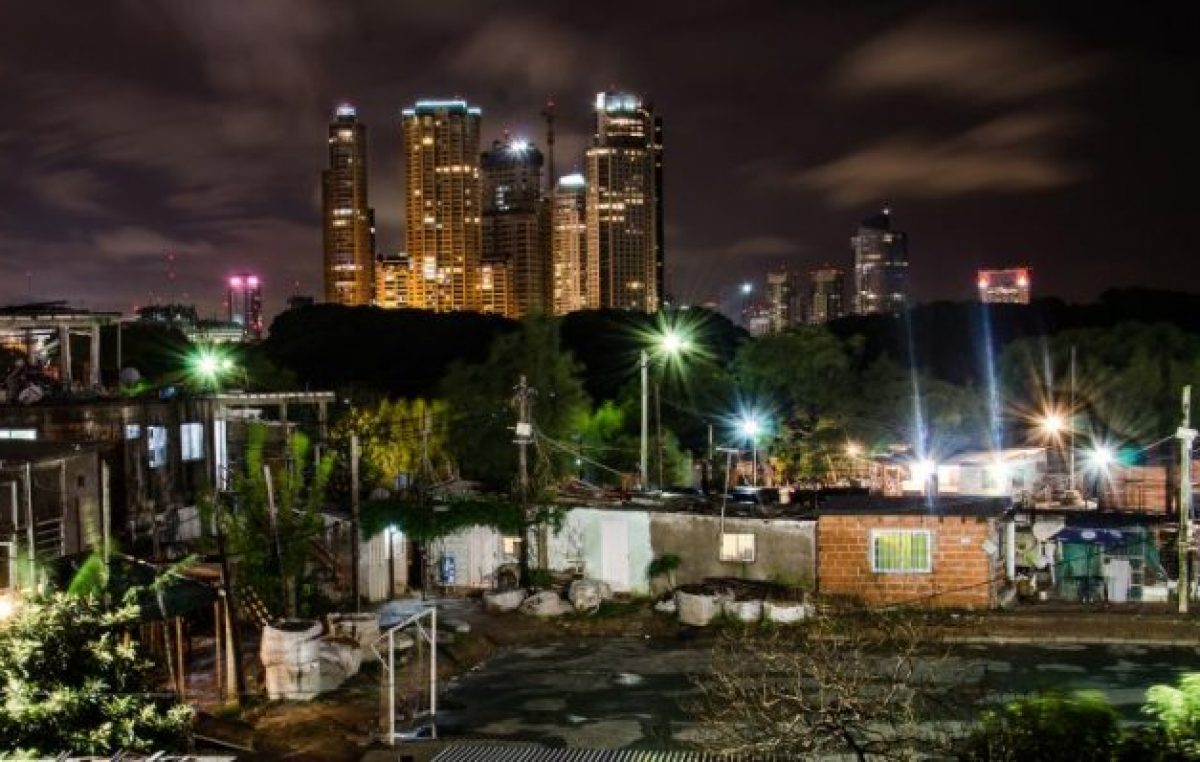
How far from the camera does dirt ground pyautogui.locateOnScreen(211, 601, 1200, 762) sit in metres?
16.8

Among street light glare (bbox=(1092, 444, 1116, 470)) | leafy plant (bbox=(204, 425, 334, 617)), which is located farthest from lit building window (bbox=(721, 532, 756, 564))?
street light glare (bbox=(1092, 444, 1116, 470))

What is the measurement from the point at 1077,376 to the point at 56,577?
3821 centimetres

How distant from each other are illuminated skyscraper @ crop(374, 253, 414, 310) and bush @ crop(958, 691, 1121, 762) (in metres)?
153

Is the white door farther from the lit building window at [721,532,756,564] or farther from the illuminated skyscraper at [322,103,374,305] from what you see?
the illuminated skyscraper at [322,103,374,305]

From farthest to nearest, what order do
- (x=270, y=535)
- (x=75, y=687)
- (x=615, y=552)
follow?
1. (x=615, y=552)
2. (x=270, y=535)
3. (x=75, y=687)

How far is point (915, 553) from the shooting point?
24469 mm

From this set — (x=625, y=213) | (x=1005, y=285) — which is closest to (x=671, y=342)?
(x=1005, y=285)

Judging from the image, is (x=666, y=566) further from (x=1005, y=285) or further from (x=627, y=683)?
(x=1005, y=285)

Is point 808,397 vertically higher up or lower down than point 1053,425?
higher up

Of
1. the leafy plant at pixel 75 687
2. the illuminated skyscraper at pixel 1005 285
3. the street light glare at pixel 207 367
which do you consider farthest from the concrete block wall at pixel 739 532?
the illuminated skyscraper at pixel 1005 285

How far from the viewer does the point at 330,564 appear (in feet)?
84.8

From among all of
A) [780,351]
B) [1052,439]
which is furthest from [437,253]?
[1052,439]

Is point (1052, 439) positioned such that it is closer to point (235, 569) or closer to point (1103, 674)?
point (1103, 674)

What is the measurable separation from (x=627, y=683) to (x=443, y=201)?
146917 mm
